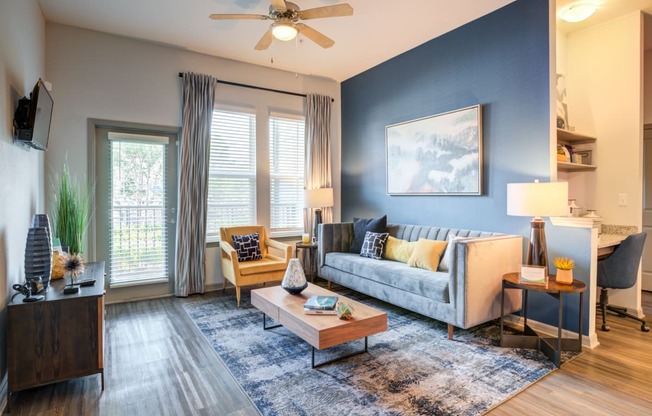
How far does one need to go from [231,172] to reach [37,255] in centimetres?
275

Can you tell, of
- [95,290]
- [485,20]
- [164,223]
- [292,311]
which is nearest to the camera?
[95,290]

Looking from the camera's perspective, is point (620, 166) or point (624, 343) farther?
point (620, 166)

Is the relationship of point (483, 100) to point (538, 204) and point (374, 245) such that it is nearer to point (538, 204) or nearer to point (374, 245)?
point (538, 204)

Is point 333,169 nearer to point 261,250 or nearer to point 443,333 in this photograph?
point 261,250

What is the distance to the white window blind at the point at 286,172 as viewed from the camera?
17.1ft

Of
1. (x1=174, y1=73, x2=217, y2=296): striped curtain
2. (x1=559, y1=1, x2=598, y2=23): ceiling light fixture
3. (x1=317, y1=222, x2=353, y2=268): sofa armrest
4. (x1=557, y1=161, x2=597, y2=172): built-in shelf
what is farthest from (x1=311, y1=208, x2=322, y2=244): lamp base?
(x1=559, y1=1, x2=598, y2=23): ceiling light fixture

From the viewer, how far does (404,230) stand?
4.45m

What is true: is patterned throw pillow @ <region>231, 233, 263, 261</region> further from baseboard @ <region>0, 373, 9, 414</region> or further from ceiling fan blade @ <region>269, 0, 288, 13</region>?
ceiling fan blade @ <region>269, 0, 288, 13</region>

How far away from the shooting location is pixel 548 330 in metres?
3.19

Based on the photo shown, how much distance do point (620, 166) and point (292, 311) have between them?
12.5 ft

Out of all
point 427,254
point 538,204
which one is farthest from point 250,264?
point 538,204

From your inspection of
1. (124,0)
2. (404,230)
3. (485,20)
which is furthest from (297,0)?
(404,230)

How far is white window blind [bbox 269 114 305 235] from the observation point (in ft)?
17.1

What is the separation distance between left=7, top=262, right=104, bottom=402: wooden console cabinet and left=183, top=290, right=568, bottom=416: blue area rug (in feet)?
3.02
